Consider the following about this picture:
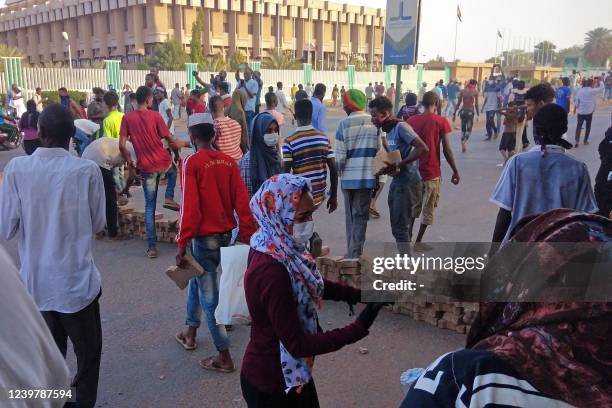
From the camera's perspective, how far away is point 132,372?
12.2 ft

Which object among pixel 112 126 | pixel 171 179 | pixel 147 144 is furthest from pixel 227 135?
pixel 112 126

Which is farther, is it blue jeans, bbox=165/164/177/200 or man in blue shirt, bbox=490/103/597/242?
blue jeans, bbox=165/164/177/200

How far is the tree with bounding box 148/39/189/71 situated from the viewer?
40434 mm

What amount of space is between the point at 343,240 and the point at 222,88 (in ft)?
15.4

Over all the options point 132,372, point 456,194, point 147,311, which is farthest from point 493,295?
point 456,194

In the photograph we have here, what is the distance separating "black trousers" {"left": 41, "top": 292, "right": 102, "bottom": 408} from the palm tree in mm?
99604

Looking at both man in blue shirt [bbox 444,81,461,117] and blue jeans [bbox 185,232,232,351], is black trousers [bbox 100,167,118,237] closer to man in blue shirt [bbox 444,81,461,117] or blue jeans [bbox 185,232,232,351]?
blue jeans [bbox 185,232,232,351]

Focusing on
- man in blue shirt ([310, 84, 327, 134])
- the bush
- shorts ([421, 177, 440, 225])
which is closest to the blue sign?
man in blue shirt ([310, 84, 327, 134])

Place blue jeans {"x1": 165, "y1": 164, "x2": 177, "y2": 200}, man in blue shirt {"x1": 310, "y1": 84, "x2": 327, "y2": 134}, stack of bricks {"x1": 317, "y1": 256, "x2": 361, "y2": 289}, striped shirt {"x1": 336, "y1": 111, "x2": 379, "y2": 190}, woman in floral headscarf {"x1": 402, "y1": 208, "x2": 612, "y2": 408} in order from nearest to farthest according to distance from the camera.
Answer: woman in floral headscarf {"x1": 402, "y1": 208, "x2": 612, "y2": 408} → stack of bricks {"x1": 317, "y1": 256, "x2": 361, "y2": 289} → striped shirt {"x1": 336, "y1": 111, "x2": 379, "y2": 190} → blue jeans {"x1": 165, "y1": 164, "x2": 177, "y2": 200} → man in blue shirt {"x1": 310, "y1": 84, "x2": 327, "y2": 134}

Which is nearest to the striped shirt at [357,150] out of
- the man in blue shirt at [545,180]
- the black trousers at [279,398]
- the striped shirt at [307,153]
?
the striped shirt at [307,153]

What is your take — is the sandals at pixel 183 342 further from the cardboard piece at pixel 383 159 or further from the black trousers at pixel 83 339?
the cardboard piece at pixel 383 159

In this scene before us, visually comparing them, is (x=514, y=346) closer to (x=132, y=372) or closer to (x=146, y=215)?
(x=132, y=372)

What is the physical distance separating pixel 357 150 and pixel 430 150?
110cm

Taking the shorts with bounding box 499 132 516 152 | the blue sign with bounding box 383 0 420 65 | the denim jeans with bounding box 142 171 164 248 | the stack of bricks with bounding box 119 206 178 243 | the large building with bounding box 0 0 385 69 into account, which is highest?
the large building with bounding box 0 0 385 69
